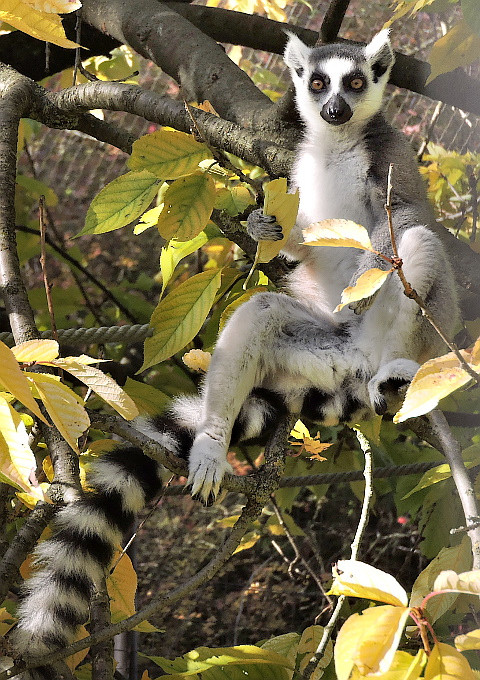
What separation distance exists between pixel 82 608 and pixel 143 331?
0.96 metres

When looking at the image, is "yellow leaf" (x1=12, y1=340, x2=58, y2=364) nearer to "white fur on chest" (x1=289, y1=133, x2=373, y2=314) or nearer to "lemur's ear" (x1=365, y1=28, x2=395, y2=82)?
"white fur on chest" (x1=289, y1=133, x2=373, y2=314)

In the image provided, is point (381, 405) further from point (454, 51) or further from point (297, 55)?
point (297, 55)

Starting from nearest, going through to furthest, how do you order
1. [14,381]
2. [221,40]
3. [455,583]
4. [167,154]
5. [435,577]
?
[455,583] → [14,381] → [435,577] → [167,154] → [221,40]

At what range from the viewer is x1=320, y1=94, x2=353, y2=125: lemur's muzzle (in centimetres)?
229

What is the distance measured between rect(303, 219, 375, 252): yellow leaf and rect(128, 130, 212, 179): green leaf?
58 cm

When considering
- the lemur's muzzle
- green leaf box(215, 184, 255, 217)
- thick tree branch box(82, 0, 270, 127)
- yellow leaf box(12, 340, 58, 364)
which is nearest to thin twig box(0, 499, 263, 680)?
yellow leaf box(12, 340, 58, 364)

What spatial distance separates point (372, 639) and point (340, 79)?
1.94 metres

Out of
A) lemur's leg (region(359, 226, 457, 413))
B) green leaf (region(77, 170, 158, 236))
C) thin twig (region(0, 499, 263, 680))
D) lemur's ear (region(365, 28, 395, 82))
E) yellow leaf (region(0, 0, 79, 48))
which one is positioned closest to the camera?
yellow leaf (region(0, 0, 79, 48))

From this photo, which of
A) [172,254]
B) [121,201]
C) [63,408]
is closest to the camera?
[63,408]

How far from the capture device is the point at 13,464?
1012 mm

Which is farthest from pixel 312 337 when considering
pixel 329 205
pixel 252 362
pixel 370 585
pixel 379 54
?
pixel 370 585

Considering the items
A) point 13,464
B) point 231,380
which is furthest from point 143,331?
point 13,464

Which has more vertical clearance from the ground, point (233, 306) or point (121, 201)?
point (121, 201)

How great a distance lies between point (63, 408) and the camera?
3.66 feet
